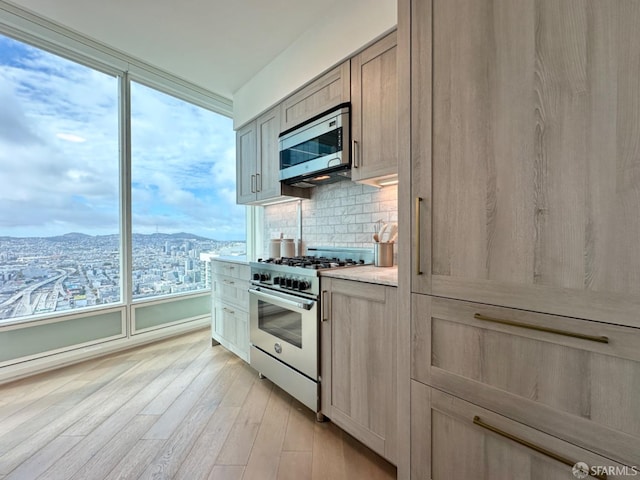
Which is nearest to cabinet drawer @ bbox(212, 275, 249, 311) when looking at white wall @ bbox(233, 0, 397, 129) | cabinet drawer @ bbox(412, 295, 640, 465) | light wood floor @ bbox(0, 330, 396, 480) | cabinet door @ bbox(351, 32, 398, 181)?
light wood floor @ bbox(0, 330, 396, 480)

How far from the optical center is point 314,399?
185 cm

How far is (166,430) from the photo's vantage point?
70.6 inches

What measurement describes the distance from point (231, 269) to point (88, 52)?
246 centimetres

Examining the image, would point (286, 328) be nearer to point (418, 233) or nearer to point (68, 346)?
point (418, 233)

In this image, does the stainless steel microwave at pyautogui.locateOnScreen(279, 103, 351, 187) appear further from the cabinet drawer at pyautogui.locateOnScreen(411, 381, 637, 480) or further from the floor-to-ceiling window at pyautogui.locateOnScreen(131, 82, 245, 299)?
the floor-to-ceiling window at pyautogui.locateOnScreen(131, 82, 245, 299)

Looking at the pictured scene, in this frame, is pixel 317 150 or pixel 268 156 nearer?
pixel 317 150

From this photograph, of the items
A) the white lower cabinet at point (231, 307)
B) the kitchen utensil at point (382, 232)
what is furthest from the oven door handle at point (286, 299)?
the kitchen utensil at point (382, 232)

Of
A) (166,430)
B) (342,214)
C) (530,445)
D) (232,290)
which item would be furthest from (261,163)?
(530,445)

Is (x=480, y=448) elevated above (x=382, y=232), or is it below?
below

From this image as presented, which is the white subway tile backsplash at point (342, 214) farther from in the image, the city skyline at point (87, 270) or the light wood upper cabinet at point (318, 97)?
the city skyline at point (87, 270)

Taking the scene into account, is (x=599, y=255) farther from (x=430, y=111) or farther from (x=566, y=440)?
(x=430, y=111)

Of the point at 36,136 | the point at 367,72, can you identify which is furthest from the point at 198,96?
the point at 367,72

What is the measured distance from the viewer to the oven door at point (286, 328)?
1.86 metres

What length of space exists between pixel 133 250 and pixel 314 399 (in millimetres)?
2598
